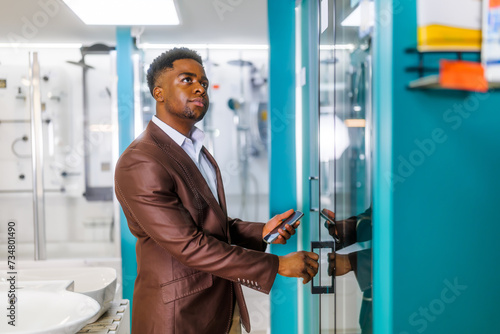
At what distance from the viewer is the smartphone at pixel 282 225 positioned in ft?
5.44

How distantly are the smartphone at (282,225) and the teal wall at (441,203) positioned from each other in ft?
2.23

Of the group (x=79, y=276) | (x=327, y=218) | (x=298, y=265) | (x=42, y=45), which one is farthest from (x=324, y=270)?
(x=42, y=45)

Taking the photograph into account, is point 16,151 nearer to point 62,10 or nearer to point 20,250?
point 20,250

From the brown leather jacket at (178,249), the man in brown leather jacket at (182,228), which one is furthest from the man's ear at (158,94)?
the brown leather jacket at (178,249)

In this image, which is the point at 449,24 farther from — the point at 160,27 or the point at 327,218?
the point at 160,27

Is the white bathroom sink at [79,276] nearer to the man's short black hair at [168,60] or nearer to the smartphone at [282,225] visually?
the smartphone at [282,225]

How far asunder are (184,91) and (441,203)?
1005 millimetres

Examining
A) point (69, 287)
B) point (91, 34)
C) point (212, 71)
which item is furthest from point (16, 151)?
Answer: point (69, 287)

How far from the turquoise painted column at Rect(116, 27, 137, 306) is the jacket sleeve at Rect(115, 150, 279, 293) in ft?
6.73

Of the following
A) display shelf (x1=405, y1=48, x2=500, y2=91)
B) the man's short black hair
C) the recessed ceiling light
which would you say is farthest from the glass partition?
display shelf (x1=405, y1=48, x2=500, y2=91)

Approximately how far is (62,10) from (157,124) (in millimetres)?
2010

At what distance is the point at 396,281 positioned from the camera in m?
1.01

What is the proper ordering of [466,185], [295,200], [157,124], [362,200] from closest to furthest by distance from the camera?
[466,185] → [362,200] → [157,124] → [295,200]

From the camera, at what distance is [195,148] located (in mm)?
1698
